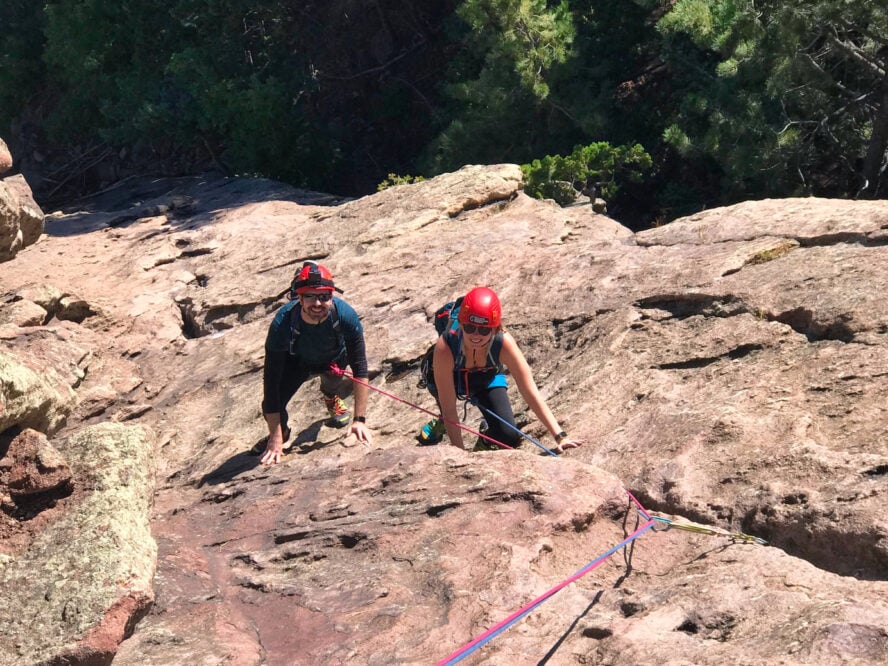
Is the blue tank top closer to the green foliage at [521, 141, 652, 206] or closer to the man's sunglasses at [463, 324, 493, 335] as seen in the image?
the man's sunglasses at [463, 324, 493, 335]

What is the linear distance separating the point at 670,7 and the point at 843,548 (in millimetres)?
12302

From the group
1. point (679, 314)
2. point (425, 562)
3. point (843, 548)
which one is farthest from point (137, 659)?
point (679, 314)

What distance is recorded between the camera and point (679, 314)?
705cm

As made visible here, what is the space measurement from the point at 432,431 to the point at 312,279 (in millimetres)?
1229

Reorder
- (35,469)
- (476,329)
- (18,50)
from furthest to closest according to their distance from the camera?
(18,50) → (476,329) → (35,469)

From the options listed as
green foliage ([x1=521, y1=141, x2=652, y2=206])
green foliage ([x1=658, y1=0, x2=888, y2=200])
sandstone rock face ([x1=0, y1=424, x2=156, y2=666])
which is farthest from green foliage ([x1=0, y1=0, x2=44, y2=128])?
sandstone rock face ([x1=0, y1=424, x2=156, y2=666])

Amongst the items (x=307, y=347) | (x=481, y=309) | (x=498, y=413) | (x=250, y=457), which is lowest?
(x=250, y=457)

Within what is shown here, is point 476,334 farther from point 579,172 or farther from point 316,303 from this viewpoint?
point 579,172

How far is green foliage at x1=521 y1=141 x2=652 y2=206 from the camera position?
40.0 feet

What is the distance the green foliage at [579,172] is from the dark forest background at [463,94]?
3cm

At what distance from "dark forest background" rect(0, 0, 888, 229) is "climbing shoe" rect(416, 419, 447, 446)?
246 inches

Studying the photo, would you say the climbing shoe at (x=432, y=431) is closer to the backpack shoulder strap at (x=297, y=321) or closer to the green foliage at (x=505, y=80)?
the backpack shoulder strap at (x=297, y=321)

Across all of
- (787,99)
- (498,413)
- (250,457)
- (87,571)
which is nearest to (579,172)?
(787,99)

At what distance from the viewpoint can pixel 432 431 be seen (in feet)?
21.4
